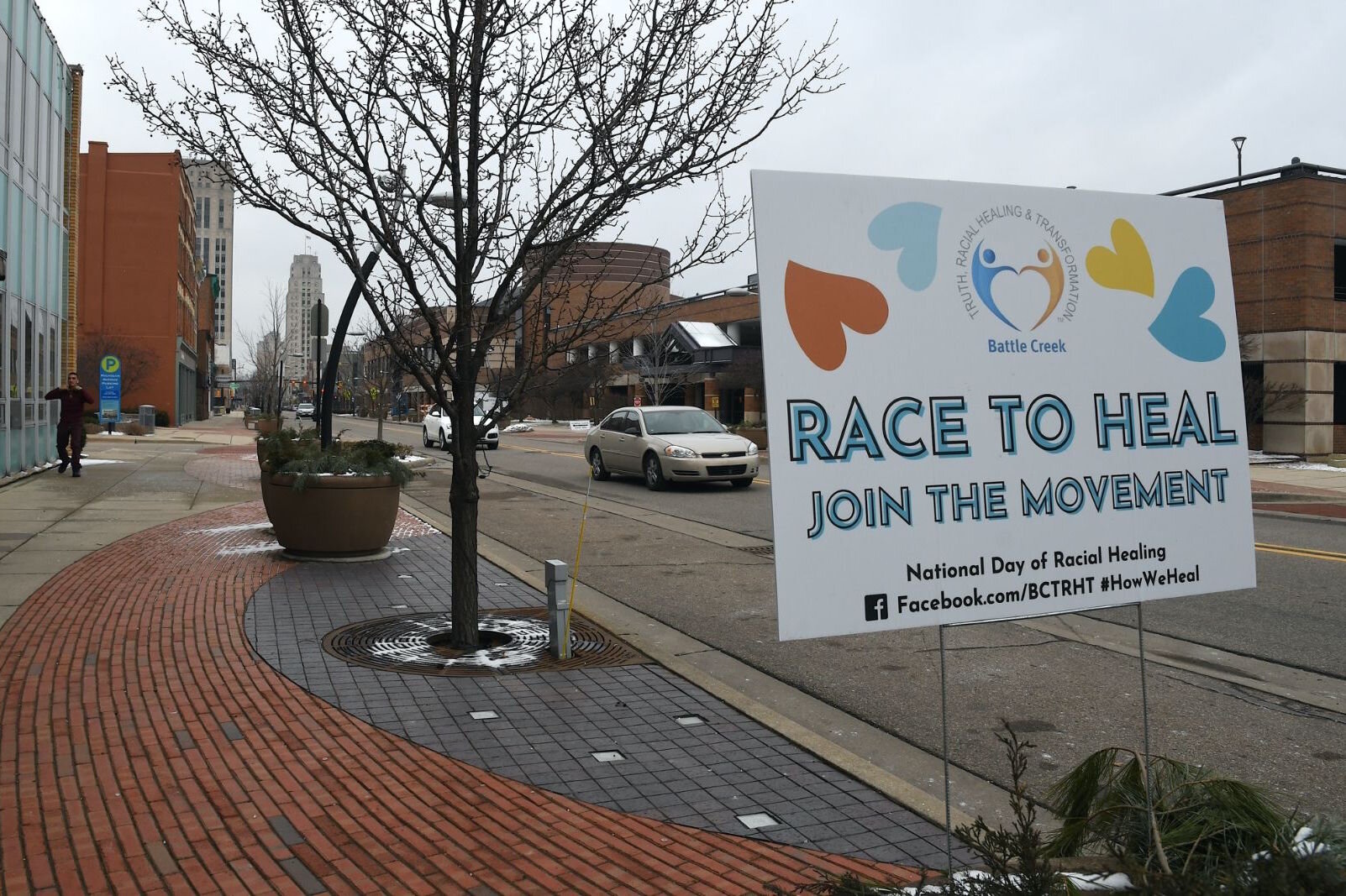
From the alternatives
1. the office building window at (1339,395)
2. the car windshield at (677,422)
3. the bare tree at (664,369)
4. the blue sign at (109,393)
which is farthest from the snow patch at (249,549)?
the bare tree at (664,369)

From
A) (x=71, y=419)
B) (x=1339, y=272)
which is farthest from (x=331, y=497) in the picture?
(x=1339, y=272)

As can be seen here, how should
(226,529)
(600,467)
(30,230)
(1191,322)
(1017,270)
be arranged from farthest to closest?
(600,467)
(30,230)
(226,529)
(1191,322)
(1017,270)

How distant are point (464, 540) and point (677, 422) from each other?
44.1 feet

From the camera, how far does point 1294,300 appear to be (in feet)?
93.0

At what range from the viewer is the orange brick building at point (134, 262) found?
181 feet

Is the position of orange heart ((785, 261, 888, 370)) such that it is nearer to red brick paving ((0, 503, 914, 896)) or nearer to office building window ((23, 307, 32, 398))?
red brick paving ((0, 503, 914, 896))

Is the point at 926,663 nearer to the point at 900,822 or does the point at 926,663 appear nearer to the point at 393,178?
the point at 900,822

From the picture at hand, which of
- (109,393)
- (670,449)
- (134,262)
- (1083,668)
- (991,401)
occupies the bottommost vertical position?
(1083,668)

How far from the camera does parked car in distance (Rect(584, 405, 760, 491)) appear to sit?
1891 cm

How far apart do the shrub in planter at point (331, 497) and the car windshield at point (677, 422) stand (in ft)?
31.8

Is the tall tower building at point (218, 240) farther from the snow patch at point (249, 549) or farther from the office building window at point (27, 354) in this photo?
the snow patch at point (249, 549)

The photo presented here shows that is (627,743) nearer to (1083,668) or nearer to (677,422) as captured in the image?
(1083,668)

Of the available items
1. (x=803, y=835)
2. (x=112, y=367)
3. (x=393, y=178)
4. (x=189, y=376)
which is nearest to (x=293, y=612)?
(x=393, y=178)

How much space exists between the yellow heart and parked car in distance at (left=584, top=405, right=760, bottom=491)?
15.2m
